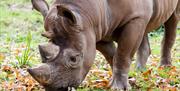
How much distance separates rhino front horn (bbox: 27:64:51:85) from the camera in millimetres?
4059

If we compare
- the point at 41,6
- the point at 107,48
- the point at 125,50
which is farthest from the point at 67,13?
the point at 107,48

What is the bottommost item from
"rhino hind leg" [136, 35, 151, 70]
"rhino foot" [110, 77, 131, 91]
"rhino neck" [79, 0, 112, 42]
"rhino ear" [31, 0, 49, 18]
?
"rhino foot" [110, 77, 131, 91]

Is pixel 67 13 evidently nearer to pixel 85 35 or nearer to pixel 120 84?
pixel 85 35

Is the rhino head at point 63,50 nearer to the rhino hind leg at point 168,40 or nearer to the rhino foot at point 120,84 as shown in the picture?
the rhino foot at point 120,84

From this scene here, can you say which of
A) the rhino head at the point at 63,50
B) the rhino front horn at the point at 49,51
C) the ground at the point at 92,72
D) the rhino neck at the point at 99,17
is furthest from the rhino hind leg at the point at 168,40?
the rhino front horn at the point at 49,51

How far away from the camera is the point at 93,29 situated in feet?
14.9

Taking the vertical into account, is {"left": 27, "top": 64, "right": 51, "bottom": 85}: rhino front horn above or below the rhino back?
below

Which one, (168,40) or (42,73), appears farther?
(168,40)

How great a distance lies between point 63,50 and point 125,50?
1.06m

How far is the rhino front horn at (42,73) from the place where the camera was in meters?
4.06

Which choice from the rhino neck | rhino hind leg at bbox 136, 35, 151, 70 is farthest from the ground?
the rhino neck

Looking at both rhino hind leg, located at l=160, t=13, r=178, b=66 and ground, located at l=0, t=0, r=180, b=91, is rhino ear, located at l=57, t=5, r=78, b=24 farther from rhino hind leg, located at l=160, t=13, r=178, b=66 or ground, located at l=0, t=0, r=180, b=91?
rhino hind leg, located at l=160, t=13, r=178, b=66

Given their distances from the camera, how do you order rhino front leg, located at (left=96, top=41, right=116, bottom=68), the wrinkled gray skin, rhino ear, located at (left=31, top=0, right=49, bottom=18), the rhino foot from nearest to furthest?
the wrinkled gray skin
rhino ear, located at (left=31, top=0, right=49, bottom=18)
the rhino foot
rhino front leg, located at (left=96, top=41, right=116, bottom=68)

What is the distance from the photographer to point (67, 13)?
4.18 meters
